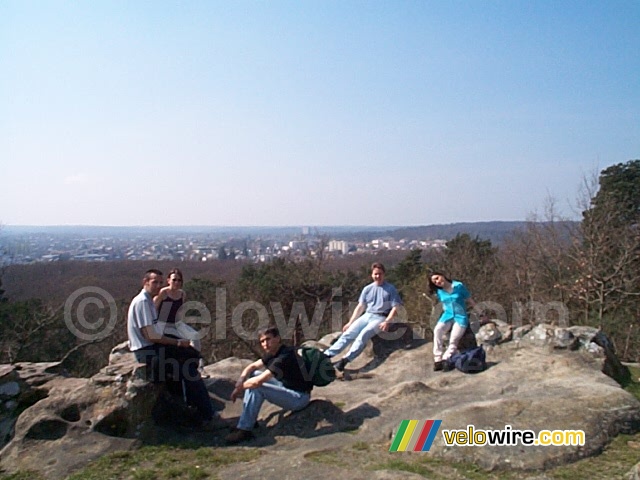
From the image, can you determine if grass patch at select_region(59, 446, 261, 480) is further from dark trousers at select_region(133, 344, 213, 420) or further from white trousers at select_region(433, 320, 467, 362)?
white trousers at select_region(433, 320, 467, 362)

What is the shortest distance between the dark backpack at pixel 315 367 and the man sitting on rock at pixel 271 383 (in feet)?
0.49

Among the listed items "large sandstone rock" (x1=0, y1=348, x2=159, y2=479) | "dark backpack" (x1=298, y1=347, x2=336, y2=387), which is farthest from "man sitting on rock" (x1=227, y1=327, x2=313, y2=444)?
"large sandstone rock" (x1=0, y1=348, x2=159, y2=479)

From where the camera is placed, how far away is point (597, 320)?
18422 millimetres

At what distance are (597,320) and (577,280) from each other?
7.45ft

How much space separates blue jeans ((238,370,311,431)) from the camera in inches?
259

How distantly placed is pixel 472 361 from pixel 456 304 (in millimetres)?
899

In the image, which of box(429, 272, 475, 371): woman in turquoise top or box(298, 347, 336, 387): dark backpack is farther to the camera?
box(429, 272, 475, 371): woman in turquoise top

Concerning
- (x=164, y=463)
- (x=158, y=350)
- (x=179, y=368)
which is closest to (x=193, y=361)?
(x=179, y=368)

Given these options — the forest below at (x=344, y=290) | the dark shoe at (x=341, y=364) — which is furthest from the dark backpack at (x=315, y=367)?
the forest below at (x=344, y=290)

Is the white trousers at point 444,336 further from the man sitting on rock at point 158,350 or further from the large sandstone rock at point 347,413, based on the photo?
the man sitting on rock at point 158,350

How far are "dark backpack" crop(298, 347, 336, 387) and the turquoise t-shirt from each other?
8.70 feet

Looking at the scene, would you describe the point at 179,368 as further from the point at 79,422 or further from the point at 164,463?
the point at 164,463

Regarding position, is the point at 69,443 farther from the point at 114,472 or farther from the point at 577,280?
the point at 577,280

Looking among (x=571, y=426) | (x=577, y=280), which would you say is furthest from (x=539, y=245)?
(x=571, y=426)
